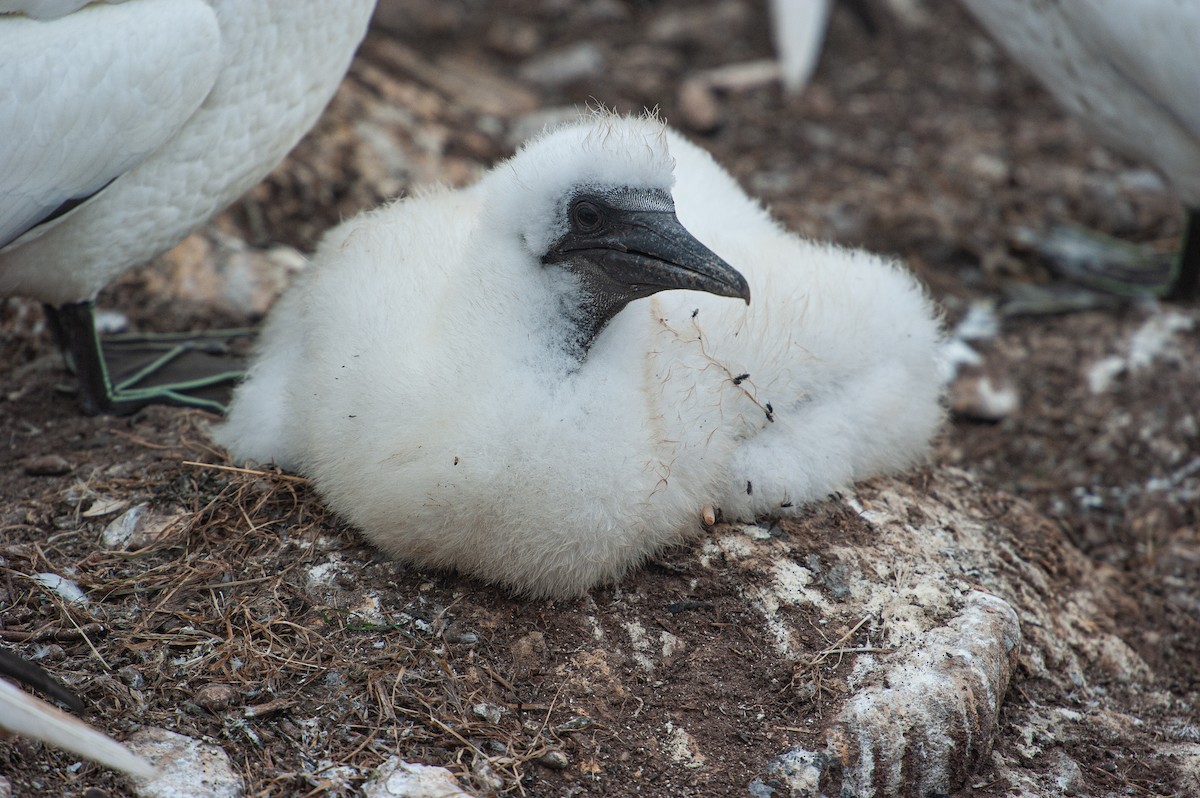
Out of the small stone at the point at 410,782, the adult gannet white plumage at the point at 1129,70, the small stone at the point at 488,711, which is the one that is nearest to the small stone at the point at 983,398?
the adult gannet white plumage at the point at 1129,70

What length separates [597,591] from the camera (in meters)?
2.76

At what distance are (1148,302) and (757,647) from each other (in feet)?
9.90

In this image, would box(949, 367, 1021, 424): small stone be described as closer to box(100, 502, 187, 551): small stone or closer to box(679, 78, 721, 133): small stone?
box(679, 78, 721, 133): small stone

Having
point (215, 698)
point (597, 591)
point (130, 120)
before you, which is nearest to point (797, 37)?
point (130, 120)

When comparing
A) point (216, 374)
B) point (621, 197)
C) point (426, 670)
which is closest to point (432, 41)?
point (216, 374)

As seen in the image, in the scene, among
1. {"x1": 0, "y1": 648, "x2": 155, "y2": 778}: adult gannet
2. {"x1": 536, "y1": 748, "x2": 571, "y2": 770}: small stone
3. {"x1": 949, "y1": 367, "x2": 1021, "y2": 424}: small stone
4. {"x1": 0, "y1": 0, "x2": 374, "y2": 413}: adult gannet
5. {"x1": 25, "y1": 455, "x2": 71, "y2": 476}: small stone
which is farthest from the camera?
{"x1": 949, "y1": 367, "x2": 1021, "y2": 424}: small stone

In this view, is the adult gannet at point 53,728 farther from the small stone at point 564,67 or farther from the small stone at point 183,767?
the small stone at point 564,67

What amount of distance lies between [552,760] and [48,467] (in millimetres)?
1679

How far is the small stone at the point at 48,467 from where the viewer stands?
312cm

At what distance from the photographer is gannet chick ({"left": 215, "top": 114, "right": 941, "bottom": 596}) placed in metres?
2.52

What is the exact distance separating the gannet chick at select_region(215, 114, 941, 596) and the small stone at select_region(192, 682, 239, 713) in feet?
1.60

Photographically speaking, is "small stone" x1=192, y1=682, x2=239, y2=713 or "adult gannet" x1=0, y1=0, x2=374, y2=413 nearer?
"small stone" x1=192, y1=682, x2=239, y2=713

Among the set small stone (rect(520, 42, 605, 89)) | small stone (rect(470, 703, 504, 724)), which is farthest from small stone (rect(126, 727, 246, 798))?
small stone (rect(520, 42, 605, 89))

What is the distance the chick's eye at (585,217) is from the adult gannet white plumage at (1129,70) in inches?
101
